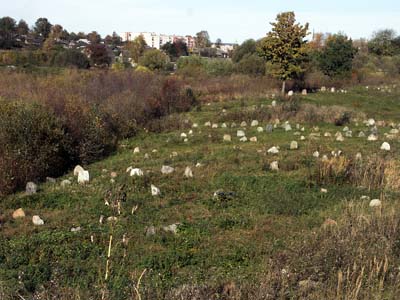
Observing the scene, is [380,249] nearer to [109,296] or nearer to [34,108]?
[109,296]

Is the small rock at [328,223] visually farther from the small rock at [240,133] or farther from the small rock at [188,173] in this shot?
the small rock at [240,133]

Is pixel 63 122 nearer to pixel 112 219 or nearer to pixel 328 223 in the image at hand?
pixel 112 219

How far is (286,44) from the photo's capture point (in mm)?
22844

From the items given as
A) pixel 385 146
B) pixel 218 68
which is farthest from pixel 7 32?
pixel 385 146

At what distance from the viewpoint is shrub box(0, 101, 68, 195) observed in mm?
8156

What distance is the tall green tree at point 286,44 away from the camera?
75.1 feet

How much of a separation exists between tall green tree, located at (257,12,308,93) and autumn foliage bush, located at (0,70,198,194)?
25.5 ft

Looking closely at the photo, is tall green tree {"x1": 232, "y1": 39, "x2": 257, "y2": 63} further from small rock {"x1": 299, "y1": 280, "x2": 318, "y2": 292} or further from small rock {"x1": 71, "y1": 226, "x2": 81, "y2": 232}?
small rock {"x1": 299, "y1": 280, "x2": 318, "y2": 292}

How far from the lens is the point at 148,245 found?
5371mm

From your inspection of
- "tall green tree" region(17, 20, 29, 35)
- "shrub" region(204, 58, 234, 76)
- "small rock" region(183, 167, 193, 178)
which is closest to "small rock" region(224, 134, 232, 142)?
"small rock" region(183, 167, 193, 178)

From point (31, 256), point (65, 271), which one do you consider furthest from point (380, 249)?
point (31, 256)

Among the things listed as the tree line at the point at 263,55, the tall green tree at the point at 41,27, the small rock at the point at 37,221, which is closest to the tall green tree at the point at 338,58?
the tree line at the point at 263,55

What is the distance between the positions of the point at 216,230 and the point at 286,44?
61.4 feet

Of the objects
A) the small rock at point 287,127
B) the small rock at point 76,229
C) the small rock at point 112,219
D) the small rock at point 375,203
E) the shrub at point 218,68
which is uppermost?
the shrub at point 218,68
